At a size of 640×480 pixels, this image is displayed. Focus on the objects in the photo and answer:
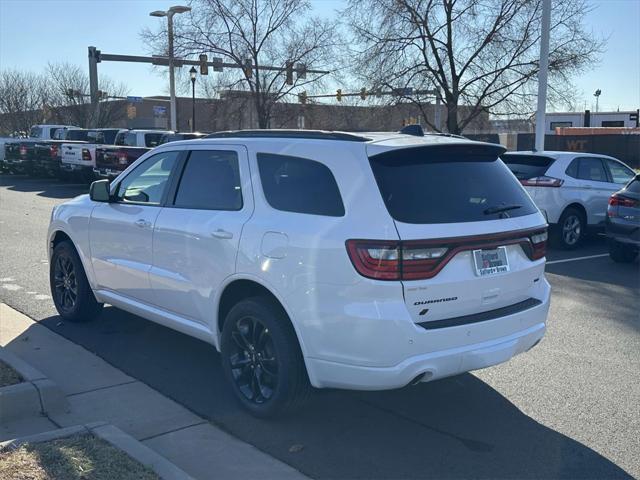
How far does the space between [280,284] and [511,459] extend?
1.74 m

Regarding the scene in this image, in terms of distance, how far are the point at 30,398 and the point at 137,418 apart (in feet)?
2.33

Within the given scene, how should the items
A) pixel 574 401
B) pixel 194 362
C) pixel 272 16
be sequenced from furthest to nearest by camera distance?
pixel 272 16
pixel 194 362
pixel 574 401

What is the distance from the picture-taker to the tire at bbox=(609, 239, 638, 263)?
33.5ft

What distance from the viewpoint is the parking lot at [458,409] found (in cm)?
411

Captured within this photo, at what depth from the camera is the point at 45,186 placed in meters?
24.8

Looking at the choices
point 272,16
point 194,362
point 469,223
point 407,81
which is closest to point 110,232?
point 194,362

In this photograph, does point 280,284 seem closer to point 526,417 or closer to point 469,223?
point 469,223

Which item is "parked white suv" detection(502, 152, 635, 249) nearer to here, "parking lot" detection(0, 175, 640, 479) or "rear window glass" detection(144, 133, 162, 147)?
"parking lot" detection(0, 175, 640, 479)

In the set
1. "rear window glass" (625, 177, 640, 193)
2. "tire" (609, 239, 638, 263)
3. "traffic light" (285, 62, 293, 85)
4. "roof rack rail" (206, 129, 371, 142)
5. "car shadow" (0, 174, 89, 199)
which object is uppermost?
"traffic light" (285, 62, 293, 85)

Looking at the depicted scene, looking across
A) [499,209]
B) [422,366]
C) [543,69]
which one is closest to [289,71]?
[543,69]

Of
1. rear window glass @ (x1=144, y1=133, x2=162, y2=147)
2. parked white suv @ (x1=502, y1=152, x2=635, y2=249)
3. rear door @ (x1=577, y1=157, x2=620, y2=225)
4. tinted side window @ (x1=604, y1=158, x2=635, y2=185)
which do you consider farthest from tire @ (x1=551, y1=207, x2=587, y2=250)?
rear window glass @ (x1=144, y1=133, x2=162, y2=147)

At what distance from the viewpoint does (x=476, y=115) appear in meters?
20.7

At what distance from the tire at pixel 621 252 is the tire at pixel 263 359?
284 inches

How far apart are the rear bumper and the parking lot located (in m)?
0.47
